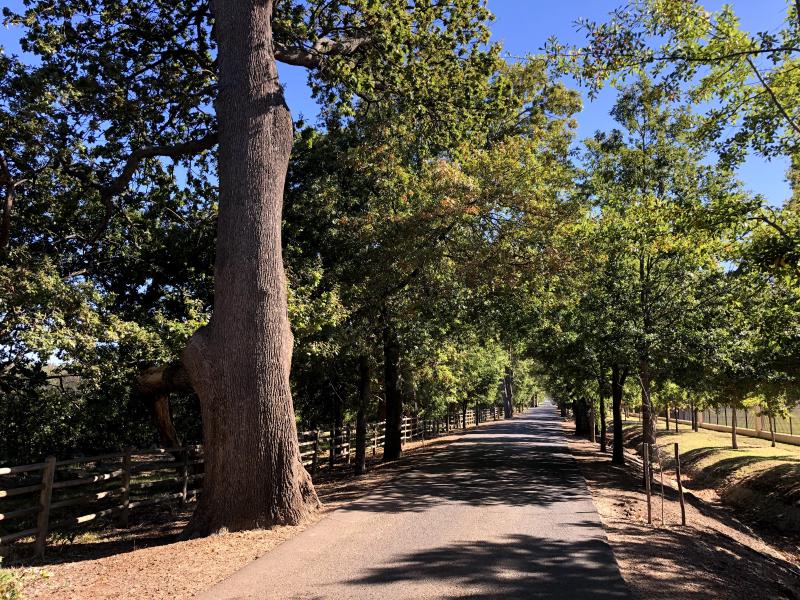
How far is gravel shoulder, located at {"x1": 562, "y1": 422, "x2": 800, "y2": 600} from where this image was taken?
5621 mm

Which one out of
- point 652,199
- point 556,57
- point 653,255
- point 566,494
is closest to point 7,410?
point 566,494

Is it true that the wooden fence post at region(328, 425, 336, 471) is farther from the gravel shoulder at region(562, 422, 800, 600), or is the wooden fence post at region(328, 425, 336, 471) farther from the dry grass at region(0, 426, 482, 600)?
the dry grass at region(0, 426, 482, 600)

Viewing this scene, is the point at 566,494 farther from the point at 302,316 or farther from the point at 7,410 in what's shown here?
the point at 7,410

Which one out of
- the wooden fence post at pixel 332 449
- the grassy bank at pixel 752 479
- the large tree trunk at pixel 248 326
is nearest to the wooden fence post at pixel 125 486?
the large tree trunk at pixel 248 326

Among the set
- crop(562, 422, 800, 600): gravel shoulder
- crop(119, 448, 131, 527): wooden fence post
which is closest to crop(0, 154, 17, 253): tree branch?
crop(119, 448, 131, 527): wooden fence post

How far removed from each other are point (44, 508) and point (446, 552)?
585 cm

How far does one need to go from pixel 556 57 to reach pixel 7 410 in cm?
1380

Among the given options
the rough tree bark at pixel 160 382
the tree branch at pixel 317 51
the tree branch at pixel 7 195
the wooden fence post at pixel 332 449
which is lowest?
the wooden fence post at pixel 332 449

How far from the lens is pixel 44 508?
793 centimetres

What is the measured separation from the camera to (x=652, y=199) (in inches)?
440

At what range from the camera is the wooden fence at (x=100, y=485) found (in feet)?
26.2

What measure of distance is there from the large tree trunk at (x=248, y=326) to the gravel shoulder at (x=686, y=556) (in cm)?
446

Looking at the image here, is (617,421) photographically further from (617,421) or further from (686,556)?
(686,556)

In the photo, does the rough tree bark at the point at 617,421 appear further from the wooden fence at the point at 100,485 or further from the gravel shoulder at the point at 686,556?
the wooden fence at the point at 100,485
